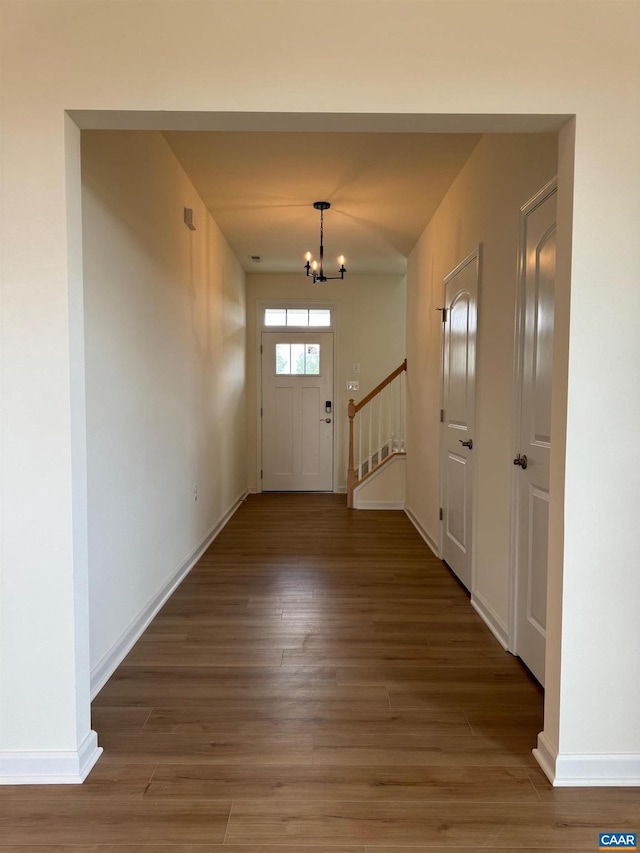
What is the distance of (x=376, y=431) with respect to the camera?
6.69m

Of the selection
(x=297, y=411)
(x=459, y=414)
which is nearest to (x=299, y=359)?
(x=297, y=411)

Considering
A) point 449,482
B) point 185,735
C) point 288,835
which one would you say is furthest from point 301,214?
point 288,835

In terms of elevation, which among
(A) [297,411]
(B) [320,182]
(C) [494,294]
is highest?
(B) [320,182]

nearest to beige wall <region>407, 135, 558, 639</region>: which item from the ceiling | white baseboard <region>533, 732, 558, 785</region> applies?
Result: the ceiling

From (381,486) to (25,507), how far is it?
4507mm

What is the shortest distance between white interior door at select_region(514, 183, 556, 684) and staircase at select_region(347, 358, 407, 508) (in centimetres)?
334

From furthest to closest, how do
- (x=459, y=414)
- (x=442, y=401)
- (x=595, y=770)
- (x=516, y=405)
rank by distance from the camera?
1. (x=442, y=401)
2. (x=459, y=414)
3. (x=516, y=405)
4. (x=595, y=770)

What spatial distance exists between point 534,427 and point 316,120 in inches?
59.0

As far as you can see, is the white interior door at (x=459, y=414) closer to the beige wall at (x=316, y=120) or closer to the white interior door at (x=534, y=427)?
the white interior door at (x=534, y=427)

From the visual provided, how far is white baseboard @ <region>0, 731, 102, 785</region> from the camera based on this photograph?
5.65 ft

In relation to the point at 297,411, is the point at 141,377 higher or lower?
higher

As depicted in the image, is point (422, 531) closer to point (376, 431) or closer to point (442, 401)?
point (442, 401)

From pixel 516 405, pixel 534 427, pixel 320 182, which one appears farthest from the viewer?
pixel 320 182

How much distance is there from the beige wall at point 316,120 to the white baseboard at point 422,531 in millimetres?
2491
